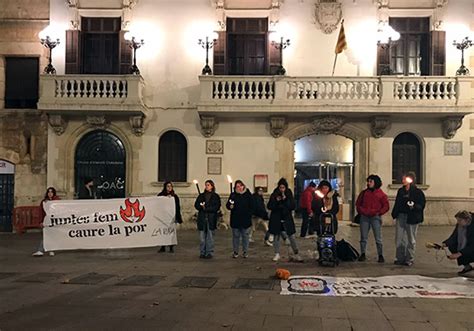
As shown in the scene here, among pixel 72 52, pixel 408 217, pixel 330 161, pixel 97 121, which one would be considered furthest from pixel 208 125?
pixel 408 217

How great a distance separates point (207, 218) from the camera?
11.2 m

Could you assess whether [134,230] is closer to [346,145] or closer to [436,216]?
[346,145]

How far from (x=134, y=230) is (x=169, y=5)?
418 inches

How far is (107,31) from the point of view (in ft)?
63.3

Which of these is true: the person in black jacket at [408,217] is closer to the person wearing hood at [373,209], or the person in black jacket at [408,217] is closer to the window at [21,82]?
the person wearing hood at [373,209]

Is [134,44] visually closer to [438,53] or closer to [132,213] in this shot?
[132,213]

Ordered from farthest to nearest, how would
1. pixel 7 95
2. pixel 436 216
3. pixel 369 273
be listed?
pixel 7 95 → pixel 436 216 → pixel 369 273

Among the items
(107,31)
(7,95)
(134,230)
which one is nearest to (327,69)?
(107,31)

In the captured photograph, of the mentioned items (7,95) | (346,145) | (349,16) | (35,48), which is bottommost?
(346,145)

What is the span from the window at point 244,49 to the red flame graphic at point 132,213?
8.28 meters

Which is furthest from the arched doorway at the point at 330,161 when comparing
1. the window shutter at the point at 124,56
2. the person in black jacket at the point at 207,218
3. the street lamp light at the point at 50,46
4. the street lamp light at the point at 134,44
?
the street lamp light at the point at 50,46

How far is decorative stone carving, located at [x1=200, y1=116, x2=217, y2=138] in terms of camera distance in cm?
1818

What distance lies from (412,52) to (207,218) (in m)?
12.3

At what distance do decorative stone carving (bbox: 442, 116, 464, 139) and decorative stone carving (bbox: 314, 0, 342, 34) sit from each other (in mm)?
5490
